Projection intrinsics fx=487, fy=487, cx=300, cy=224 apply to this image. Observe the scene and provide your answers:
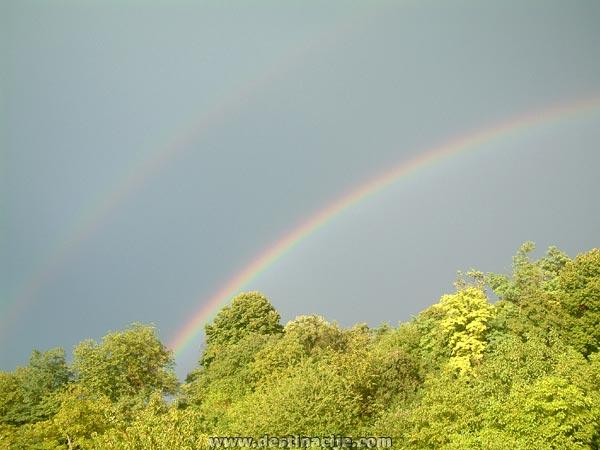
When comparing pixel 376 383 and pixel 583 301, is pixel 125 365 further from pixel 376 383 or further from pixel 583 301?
pixel 583 301

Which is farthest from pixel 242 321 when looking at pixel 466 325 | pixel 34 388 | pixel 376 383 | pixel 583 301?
pixel 583 301

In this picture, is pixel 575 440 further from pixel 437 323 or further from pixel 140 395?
pixel 140 395

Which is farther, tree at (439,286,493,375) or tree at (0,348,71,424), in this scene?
tree at (0,348,71,424)

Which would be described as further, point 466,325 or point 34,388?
point 34,388

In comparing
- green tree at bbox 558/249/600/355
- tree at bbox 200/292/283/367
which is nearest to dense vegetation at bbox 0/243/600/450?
green tree at bbox 558/249/600/355

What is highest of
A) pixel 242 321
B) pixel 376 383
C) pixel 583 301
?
pixel 242 321

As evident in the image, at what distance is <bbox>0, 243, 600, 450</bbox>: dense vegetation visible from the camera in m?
25.2

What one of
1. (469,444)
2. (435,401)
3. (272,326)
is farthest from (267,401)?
(272,326)

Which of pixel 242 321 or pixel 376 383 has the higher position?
pixel 242 321

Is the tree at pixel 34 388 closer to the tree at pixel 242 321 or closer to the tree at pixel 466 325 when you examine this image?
the tree at pixel 242 321

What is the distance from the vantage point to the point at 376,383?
3919cm

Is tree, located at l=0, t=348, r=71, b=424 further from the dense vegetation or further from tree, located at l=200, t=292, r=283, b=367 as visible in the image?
tree, located at l=200, t=292, r=283, b=367

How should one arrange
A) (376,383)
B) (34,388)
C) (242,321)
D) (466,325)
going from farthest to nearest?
(242,321)
(34,388)
(466,325)
(376,383)

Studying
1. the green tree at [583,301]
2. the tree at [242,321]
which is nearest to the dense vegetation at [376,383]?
the green tree at [583,301]
